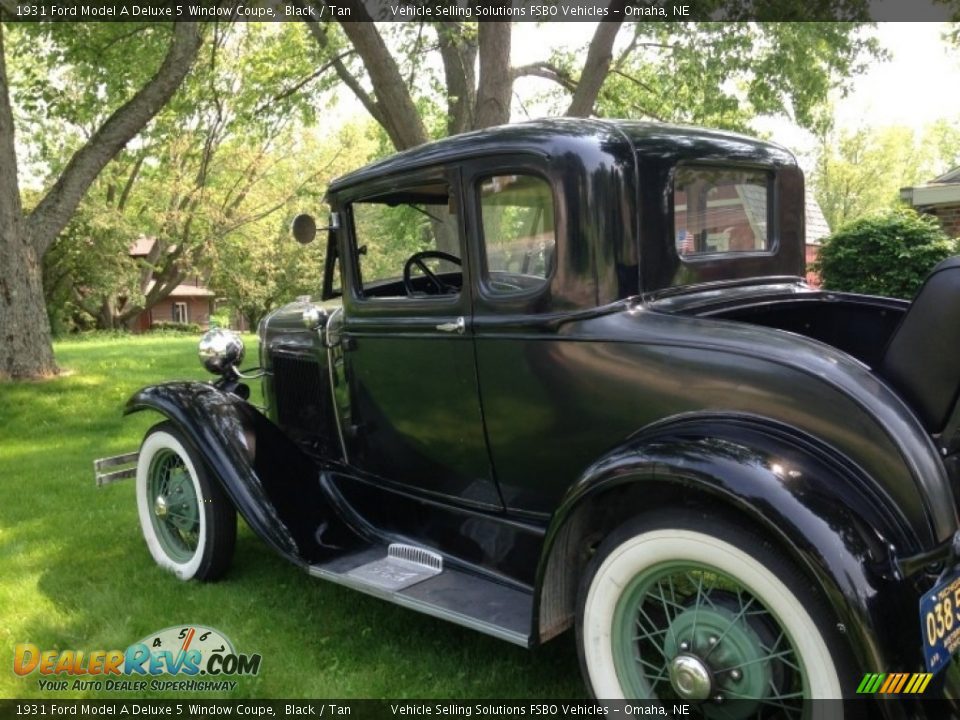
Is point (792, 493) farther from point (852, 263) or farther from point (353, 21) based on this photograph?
point (353, 21)

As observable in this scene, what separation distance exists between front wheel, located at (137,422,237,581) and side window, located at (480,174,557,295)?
177 centimetres

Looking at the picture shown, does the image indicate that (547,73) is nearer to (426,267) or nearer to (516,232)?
(426,267)

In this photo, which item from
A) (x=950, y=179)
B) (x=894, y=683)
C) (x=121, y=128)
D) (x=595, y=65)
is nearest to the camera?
(x=894, y=683)

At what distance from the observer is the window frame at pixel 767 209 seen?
2.65m

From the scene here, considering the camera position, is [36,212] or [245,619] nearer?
[245,619]

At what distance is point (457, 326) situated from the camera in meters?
2.85

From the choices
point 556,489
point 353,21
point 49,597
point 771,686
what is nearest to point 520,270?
point 556,489

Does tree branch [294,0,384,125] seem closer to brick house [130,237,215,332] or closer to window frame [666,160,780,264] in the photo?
window frame [666,160,780,264]

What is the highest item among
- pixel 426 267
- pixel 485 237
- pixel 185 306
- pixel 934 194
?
pixel 934 194

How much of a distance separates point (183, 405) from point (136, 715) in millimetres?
1429

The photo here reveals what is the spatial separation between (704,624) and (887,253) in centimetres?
759

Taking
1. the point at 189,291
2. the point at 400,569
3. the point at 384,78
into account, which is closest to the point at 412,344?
the point at 400,569

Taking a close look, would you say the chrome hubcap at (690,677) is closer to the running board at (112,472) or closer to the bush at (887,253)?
the running board at (112,472)

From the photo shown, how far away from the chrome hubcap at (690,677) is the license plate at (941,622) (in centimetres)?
54
